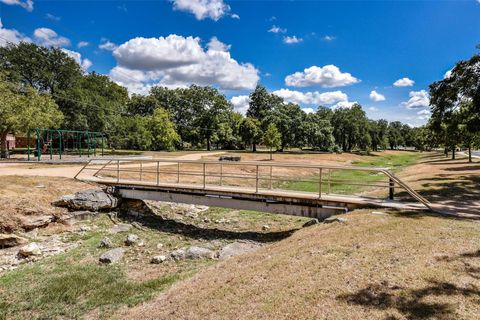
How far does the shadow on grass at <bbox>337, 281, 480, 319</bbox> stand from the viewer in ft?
16.1

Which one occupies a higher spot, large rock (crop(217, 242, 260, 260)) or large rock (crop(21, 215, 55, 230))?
large rock (crop(21, 215, 55, 230))

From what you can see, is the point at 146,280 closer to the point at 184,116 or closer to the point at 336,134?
the point at 184,116

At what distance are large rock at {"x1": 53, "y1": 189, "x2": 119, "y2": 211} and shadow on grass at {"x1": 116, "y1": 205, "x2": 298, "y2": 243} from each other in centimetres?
96

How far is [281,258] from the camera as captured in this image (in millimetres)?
8047

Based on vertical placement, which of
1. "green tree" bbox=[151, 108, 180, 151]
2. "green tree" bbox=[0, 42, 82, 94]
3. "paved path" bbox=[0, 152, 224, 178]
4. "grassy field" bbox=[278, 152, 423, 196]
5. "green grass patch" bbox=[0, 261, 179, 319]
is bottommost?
"green grass patch" bbox=[0, 261, 179, 319]

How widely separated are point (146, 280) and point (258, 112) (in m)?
73.9

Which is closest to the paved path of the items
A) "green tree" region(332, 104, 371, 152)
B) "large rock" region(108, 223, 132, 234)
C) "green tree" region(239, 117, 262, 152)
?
"large rock" region(108, 223, 132, 234)

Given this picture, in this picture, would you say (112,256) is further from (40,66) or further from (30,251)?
(40,66)

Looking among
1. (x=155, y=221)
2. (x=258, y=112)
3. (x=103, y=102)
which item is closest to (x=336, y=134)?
(x=258, y=112)

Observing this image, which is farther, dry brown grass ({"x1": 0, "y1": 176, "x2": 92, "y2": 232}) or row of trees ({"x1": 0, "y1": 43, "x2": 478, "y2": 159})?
row of trees ({"x1": 0, "y1": 43, "x2": 478, "y2": 159})

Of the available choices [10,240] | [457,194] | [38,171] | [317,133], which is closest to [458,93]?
[457,194]

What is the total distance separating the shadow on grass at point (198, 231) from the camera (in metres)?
13.0

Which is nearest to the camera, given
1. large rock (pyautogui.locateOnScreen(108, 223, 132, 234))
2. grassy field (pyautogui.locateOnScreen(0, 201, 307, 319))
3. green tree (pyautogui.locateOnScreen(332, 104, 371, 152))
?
grassy field (pyautogui.locateOnScreen(0, 201, 307, 319))

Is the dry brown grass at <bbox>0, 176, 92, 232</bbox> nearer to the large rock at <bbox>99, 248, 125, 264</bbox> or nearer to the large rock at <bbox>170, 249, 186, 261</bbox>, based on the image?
the large rock at <bbox>99, 248, 125, 264</bbox>
